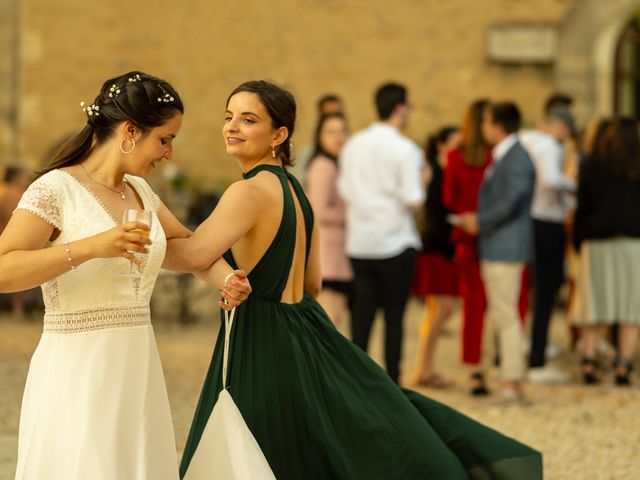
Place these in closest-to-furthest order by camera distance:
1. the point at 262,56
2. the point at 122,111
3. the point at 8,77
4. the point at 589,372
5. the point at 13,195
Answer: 1. the point at 122,111
2. the point at 589,372
3. the point at 13,195
4. the point at 262,56
5. the point at 8,77

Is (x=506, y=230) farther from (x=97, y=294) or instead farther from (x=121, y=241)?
(x=121, y=241)

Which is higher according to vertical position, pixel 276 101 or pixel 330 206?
pixel 276 101

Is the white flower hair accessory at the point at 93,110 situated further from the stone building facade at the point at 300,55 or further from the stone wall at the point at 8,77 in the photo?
the stone wall at the point at 8,77

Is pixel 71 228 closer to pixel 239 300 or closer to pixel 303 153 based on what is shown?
pixel 239 300

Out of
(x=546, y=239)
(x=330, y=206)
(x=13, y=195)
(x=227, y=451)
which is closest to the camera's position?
(x=227, y=451)

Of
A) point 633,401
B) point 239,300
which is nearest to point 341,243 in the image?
point 633,401

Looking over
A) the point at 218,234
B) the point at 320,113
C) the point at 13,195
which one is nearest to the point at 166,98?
the point at 218,234

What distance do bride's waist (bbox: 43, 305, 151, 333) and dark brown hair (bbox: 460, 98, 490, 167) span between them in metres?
4.46

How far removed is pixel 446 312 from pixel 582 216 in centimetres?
117

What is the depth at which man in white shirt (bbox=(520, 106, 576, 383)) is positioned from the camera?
805 cm

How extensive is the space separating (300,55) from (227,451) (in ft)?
38.7

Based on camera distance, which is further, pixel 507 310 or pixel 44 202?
pixel 507 310

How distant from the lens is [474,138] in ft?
24.2

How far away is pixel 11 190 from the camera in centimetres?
1101
